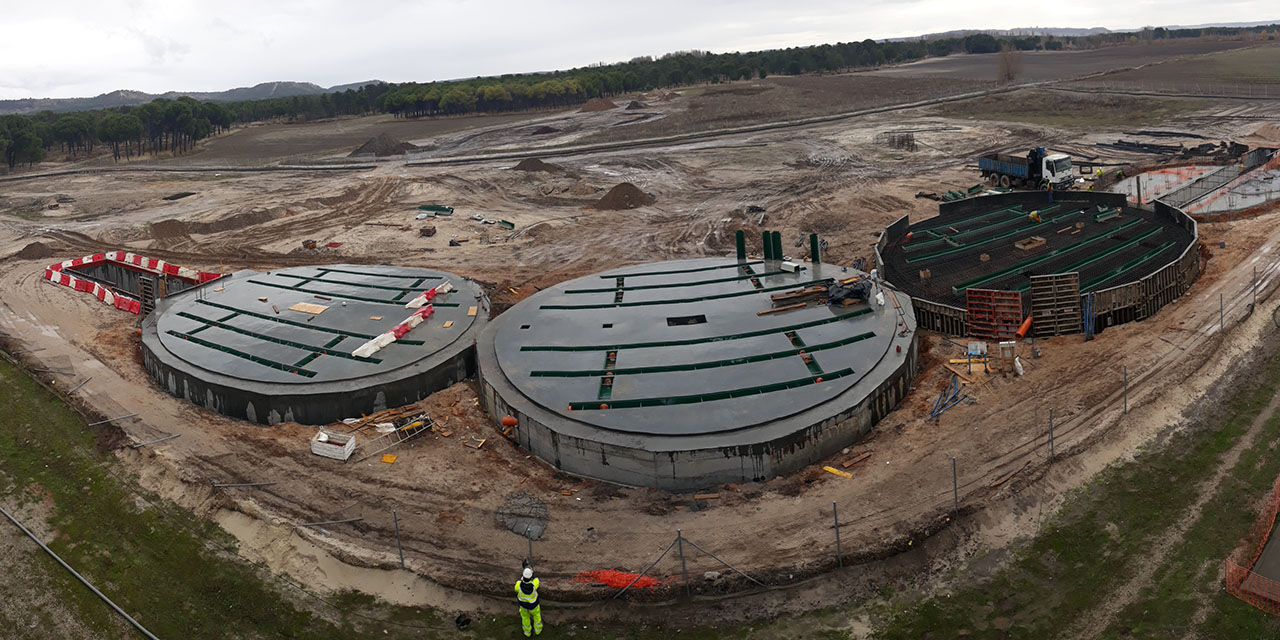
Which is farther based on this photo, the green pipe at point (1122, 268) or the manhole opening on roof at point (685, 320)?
the green pipe at point (1122, 268)

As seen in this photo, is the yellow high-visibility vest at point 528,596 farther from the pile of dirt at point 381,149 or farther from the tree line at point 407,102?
the tree line at point 407,102

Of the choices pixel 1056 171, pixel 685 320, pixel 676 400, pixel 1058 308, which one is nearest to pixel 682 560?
pixel 676 400

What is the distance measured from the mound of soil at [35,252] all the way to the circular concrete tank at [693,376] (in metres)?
34.8

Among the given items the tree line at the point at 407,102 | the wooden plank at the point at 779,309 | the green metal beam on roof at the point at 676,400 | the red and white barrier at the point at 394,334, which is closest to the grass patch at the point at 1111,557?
the green metal beam on roof at the point at 676,400

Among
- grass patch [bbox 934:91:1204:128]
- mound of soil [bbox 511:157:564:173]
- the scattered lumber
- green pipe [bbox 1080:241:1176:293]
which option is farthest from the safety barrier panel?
grass patch [bbox 934:91:1204:128]

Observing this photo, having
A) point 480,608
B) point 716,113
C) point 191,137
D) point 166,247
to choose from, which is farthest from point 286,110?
point 480,608

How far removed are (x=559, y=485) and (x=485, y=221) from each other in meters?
32.5

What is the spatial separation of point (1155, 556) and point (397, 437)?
16.8m

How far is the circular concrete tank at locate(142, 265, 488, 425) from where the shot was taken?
22.2m

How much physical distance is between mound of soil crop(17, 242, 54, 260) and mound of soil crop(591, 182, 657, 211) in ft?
104

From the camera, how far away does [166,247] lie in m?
47.5

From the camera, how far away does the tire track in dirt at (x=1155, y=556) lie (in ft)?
43.2

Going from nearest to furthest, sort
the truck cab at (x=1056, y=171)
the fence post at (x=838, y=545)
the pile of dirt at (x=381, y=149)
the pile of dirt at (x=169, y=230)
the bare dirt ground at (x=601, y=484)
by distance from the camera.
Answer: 1. the fence post at (x=838, y=545)
2. the bare dirt ground at (x=601, y=484)
3. the truck cab at (x=1056, y=171)
4. the pile of dirt at (x=169, y=230)
5. the pile of dirt at (x=381, y=149)

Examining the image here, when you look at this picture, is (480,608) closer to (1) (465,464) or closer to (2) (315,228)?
(1) (465,464)
